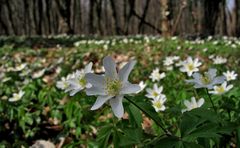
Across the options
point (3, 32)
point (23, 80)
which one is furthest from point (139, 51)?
point (3, 32)

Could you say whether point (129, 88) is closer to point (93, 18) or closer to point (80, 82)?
point (80, 82)

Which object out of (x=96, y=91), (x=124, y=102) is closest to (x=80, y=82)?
(x=124, y=102)

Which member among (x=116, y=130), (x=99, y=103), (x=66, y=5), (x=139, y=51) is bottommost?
(x=66, y=5)

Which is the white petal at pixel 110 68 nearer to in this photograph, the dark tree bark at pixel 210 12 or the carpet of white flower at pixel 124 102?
the carpet of white flower at pixel 124 102

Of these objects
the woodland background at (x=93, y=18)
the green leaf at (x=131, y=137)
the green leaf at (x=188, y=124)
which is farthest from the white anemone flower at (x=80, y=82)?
the woodland background at (x=93, y=18)

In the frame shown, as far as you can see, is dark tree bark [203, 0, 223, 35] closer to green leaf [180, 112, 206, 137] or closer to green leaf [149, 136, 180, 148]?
green leaf [180, 112, 206, 137]

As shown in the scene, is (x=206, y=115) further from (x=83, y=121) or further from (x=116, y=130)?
(x=83, y=121)

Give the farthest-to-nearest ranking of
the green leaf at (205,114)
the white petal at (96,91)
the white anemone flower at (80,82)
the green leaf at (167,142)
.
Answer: the white anemone flower at (80,82), the green leaf at (205,114), the white petal at (96,91), the green leaf at (167,142)
